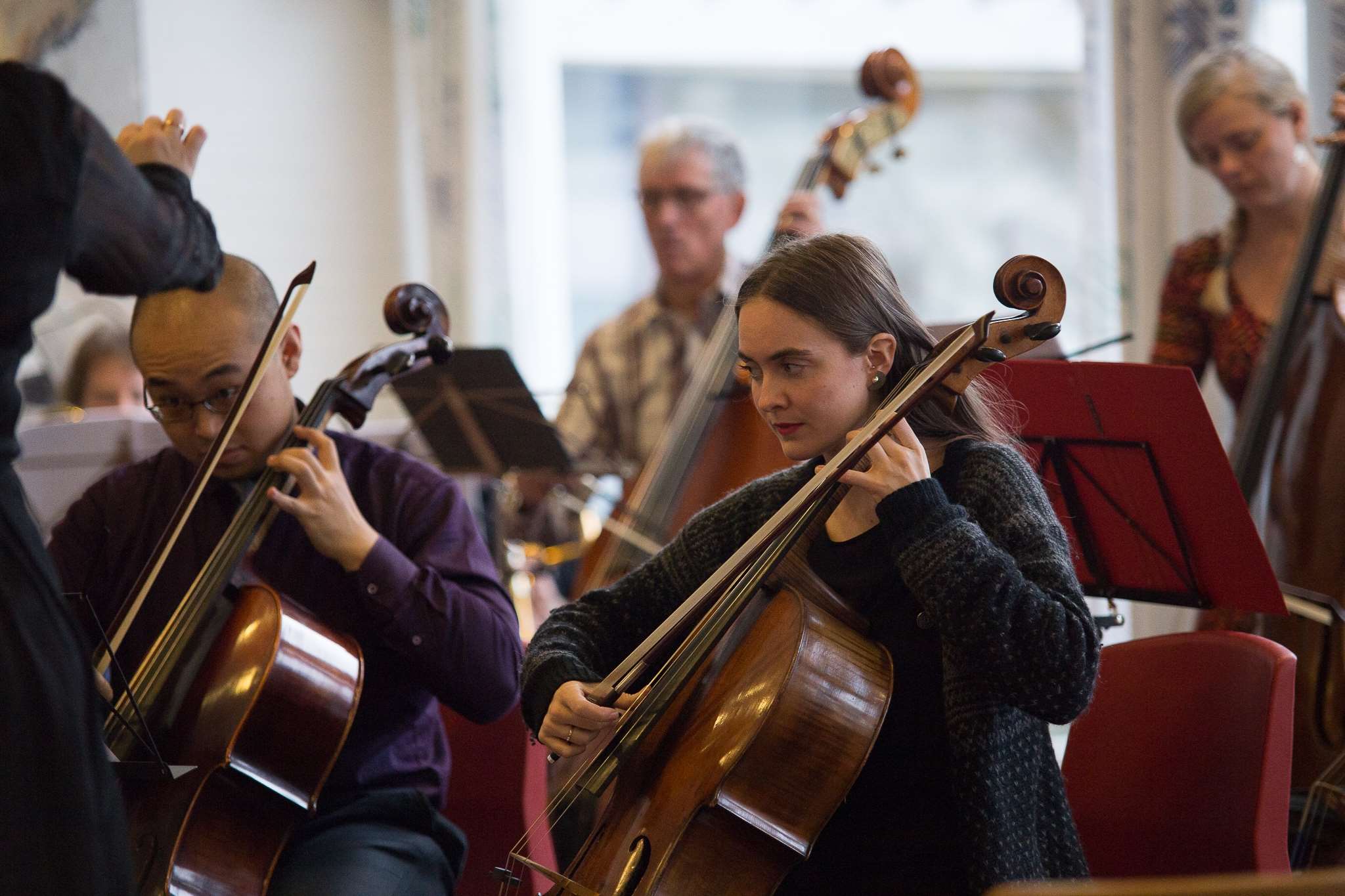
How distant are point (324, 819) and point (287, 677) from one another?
0.21m

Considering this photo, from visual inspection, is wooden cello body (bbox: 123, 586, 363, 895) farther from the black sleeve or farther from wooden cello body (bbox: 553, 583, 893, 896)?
the black sleeve

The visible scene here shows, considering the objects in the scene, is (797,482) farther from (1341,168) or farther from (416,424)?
(416,424)

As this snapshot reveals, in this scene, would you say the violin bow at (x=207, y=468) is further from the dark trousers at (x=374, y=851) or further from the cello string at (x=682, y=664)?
the cello string at (x=682, y=664)

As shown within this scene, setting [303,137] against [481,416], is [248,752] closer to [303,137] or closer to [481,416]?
[481,416]

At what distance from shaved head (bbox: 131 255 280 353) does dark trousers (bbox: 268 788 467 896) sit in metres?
0.58

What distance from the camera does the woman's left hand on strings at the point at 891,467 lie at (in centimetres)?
131

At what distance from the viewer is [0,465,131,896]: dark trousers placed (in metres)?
0.99

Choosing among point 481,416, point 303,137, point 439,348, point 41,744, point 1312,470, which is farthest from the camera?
point 303,137

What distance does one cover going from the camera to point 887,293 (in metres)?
1.48

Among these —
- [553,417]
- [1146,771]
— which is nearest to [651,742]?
[1146,771]

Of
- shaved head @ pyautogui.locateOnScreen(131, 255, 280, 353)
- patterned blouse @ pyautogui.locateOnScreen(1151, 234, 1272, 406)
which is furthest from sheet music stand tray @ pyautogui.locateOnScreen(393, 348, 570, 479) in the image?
patterned blouse @ pyautogui.locateOnScreen(1151, 234, 1272, 406)

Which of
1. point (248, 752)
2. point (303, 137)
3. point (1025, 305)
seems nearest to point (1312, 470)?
point (1025, 305)

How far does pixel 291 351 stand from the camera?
1.80 metres

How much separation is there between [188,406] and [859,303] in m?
0.83
